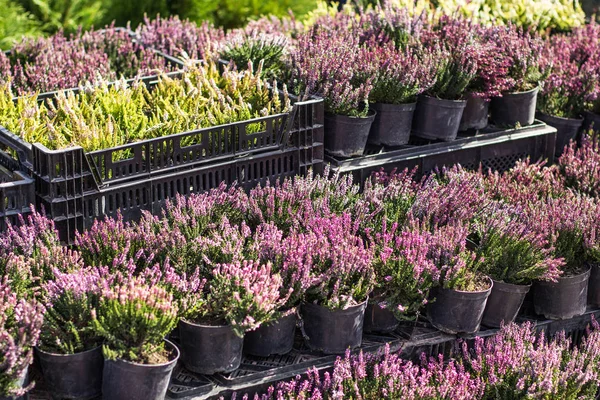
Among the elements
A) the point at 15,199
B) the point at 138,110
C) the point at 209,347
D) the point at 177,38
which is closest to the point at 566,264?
the point at 209,347

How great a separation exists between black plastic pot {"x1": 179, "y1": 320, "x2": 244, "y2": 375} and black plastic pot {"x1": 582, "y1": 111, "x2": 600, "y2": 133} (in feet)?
11.2

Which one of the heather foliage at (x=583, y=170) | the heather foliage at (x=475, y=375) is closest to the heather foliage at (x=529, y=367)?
the heather foliage at (x=475, y=375)

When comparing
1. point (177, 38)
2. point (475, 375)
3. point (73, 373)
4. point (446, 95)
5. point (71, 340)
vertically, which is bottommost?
point (475, 375)

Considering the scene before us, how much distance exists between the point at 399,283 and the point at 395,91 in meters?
1.64

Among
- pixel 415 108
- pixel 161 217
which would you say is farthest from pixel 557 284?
pixel 161 217

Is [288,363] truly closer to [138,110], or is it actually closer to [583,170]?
[138,110]

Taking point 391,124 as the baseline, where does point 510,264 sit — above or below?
below

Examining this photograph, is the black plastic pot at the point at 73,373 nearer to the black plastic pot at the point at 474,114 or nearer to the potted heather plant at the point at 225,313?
the potted heather plant at the point at 225,313

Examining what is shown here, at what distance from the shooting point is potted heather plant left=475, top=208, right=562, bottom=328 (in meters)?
4.29

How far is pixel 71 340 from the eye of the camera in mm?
3523

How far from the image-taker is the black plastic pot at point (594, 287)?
4.64m

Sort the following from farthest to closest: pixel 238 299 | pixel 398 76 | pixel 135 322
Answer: pixel 398 76 < pixel 238 299 < pixel 135 322

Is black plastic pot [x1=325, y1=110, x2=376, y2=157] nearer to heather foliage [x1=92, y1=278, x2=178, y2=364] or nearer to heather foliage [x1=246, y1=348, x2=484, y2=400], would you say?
heather foliage [x1=246, y1=348, x2=484, y2=400]

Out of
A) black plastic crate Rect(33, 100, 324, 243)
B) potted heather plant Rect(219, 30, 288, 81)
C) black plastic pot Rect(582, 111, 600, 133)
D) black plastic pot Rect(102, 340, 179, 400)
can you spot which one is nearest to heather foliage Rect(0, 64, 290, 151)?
black plastic crate Rect(33, 100, 324, 243)
